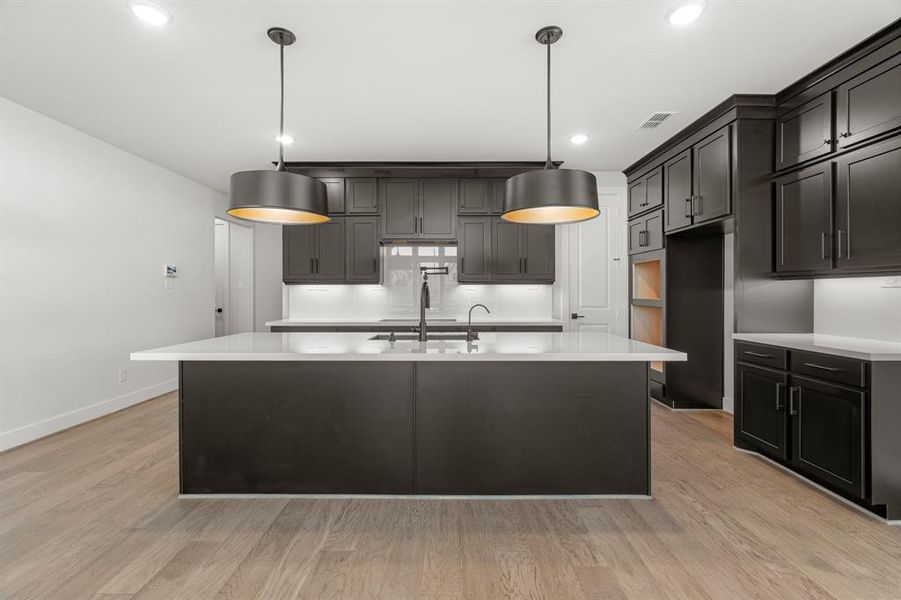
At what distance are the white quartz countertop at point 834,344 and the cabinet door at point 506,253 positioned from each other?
7.94 ft

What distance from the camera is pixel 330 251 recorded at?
17.3ft

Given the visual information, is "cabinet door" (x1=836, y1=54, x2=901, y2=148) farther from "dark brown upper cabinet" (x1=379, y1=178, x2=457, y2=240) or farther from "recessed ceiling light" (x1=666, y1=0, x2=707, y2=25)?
"dark brown upper cabinet" (x1=379, y1=178, x2=457, y2=240)

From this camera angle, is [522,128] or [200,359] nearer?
[200,359]

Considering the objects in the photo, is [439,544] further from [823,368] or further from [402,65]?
[402,65]

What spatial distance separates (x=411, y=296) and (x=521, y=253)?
1.45m

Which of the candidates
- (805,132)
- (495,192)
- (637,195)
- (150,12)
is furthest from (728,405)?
(150,12)

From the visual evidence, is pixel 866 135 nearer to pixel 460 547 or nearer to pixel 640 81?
pixel 640 81

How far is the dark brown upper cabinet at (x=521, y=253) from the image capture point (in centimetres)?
523

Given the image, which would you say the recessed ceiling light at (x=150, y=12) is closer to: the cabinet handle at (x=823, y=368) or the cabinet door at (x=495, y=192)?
the cabinet door at (x=495, y=192)

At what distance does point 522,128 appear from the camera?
4051 mm

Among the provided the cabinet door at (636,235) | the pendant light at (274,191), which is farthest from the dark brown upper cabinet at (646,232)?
the pendant light at (274,191)

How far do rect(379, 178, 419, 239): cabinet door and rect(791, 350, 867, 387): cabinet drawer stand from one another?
3.70 metres

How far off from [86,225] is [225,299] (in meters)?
3.01

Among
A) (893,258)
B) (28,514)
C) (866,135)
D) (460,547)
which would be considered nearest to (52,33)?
(28,514)
